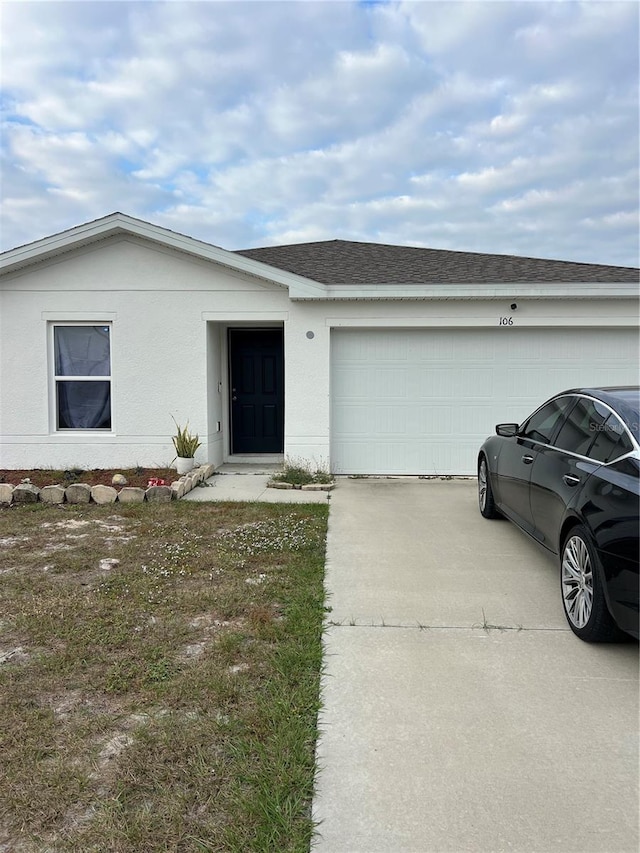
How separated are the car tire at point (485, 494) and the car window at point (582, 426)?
71.0 inches

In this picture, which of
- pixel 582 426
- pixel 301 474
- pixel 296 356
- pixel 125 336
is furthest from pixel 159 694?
pixel 125 336

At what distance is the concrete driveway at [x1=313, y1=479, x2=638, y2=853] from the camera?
6.79ft

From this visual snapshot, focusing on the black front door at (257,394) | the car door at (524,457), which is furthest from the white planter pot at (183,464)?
the car door at (524,457)

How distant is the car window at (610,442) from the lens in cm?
349

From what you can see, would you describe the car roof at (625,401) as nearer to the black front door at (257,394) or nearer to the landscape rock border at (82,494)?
the landscape rock border at (82,494)

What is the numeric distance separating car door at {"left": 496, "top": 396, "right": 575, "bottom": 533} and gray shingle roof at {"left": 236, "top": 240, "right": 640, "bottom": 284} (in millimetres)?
3843

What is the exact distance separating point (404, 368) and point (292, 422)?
1993 mm

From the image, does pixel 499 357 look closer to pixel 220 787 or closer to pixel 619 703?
pixel 619 703

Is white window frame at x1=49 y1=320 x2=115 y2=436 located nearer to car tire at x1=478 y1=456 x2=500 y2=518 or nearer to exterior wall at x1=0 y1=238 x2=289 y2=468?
exterior wall at x1=0 y1=238 x2=289 y2=468

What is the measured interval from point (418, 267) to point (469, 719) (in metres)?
8.31

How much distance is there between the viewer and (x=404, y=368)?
8.95 meters

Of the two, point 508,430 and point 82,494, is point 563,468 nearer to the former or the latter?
point 508,430

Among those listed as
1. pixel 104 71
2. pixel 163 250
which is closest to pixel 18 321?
pixel 163 250

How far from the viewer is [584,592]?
3.46m
